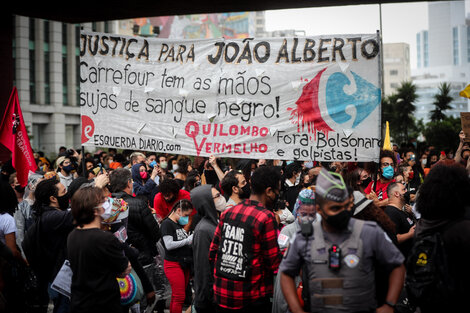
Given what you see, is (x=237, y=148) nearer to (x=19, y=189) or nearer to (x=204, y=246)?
(x=204, y=246)

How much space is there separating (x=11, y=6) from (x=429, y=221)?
17593mm

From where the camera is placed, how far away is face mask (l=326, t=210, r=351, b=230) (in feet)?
12.1

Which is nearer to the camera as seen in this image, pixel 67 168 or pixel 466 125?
pixel 466 125

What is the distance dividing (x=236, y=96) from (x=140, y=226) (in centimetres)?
211

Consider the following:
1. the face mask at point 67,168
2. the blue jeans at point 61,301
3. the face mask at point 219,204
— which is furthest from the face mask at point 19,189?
the face mask at point 219,204

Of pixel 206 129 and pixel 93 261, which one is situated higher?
pixel 206 129

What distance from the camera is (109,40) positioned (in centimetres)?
796

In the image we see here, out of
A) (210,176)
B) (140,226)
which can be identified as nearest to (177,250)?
(140,226)

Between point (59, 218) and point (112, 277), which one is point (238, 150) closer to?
point (59, 218)

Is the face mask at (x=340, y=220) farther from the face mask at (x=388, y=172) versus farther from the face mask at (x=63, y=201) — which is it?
the face mask at (x=388, y=172)

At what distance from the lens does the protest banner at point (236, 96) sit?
672cm

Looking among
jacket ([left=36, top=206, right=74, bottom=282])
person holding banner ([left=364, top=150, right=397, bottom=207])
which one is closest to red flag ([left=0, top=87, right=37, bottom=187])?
jacket ([left=36, top=206, right=74, bottom=282])

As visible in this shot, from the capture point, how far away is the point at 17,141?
28.0ft

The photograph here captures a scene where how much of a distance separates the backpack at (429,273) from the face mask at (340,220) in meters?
0.63
